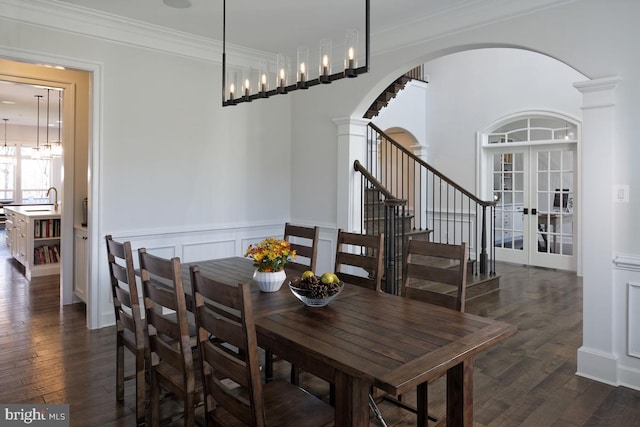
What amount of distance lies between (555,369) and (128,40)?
4.70 metres

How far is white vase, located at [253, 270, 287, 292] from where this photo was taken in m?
2.52

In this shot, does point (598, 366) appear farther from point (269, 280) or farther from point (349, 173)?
point (349, 173)

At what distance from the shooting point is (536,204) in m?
7.42

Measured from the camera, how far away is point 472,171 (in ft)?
25.7

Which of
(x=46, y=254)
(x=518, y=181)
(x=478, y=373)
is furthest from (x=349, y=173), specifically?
(x=46, y=254)

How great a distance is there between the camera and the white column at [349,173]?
4789 millimetres

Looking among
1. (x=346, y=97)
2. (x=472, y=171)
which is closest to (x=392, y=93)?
(x=346, y=97)

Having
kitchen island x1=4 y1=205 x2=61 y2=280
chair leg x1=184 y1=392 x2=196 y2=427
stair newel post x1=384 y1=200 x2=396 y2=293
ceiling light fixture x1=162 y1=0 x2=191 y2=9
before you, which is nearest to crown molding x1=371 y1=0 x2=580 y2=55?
stair newel post x1=384 y1=200 x2=396 y2=293

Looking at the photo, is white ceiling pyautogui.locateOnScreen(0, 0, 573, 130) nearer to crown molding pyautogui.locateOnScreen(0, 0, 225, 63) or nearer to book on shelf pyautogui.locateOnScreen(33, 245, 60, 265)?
crown molding pyautogui.locateOnScreen(0, 0, 225, 63)

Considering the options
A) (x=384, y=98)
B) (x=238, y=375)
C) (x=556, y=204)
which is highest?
(x=384, y=98)

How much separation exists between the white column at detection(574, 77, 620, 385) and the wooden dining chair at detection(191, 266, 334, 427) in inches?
91.9

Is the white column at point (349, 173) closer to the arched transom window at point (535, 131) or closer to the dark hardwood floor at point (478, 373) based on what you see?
the dark hardwood floor at point (478, 373)

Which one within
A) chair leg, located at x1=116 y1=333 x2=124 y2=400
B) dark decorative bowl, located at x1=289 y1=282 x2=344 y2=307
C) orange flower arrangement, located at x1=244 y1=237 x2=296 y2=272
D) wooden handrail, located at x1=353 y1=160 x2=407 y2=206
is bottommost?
chair leg, located at x1=116 y1=333 x2=124 y2=400

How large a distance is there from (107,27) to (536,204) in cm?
677
